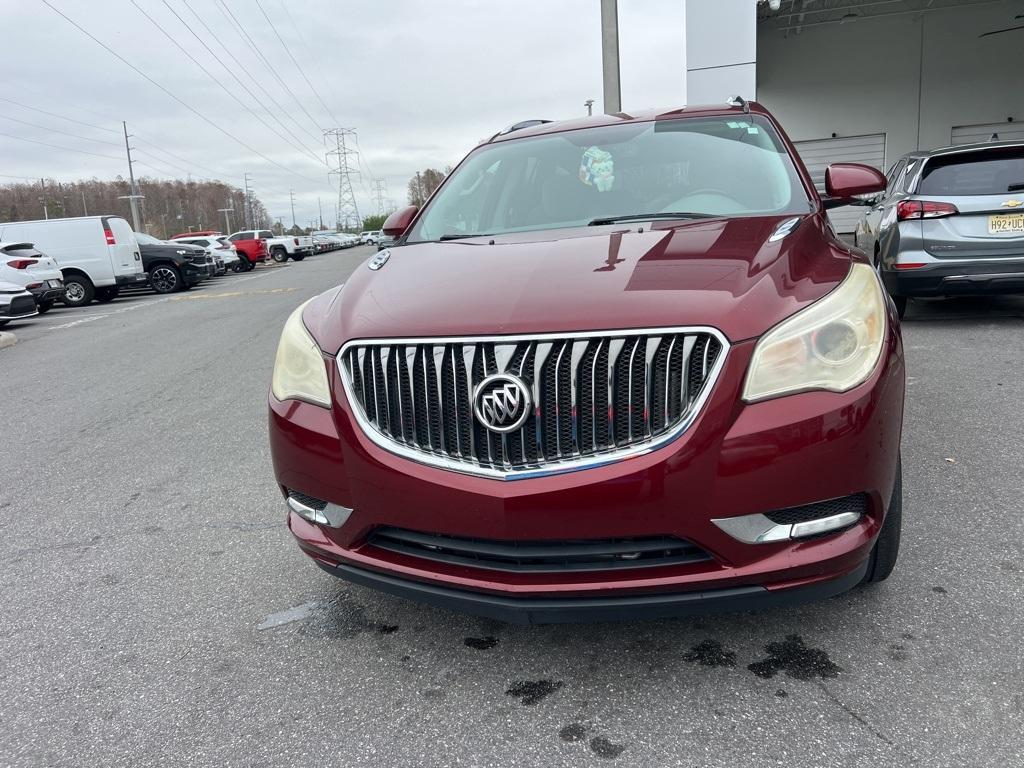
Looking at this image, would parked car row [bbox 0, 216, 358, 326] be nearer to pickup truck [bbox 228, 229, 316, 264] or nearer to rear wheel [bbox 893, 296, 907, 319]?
rear wheel [bbox 893, 296, 907, 319]

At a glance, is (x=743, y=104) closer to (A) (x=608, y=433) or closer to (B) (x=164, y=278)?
(A) (x=608, y=433)

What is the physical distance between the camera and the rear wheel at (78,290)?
17.4m

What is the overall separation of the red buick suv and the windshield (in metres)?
0.72

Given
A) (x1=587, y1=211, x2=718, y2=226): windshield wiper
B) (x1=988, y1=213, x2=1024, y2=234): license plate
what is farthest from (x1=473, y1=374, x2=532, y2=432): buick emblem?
(x1=988, y1=213, x2=1024, y2=234): license plate

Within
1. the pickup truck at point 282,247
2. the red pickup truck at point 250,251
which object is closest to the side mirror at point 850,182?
the red pickup truck at point 250,251

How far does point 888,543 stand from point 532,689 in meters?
1.19

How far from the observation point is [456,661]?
2383 millimetres

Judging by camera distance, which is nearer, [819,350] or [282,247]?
[819,350]

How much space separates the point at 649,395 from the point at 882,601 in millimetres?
1279

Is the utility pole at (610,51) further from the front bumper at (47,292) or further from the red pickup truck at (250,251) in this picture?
the red pickup truck at (250,251)

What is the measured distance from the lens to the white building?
19.3m

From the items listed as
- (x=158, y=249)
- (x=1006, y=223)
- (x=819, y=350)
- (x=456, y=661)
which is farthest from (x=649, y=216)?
(x=158, y=249)

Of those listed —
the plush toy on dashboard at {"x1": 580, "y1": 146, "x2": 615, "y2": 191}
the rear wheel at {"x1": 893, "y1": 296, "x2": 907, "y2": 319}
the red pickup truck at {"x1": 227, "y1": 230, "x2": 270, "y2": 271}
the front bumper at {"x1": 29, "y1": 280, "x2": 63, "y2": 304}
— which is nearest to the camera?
the plush toy on dashboard at {"x1": 580, "y1": 146, "x2": 615, "y2": 191}

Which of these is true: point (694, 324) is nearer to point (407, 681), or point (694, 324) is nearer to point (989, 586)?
point (407, 681)
